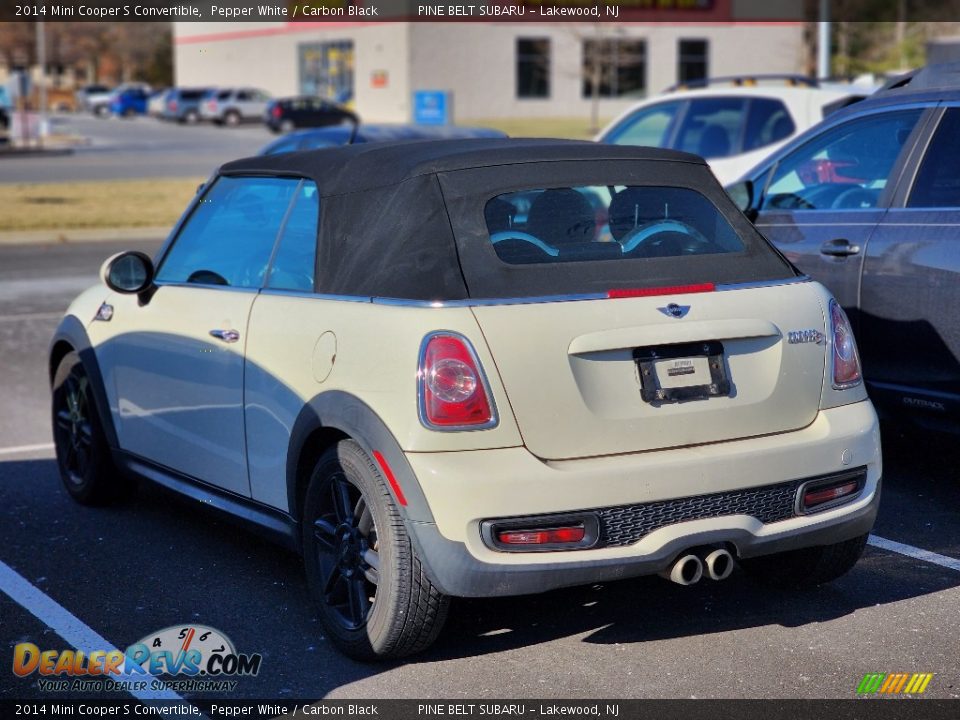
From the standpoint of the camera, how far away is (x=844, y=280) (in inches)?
248

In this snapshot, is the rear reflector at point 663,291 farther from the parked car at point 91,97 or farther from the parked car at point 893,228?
the parked car at point 91,97

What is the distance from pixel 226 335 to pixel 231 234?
595 mm

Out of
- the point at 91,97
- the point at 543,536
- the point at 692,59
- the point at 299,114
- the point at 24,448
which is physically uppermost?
the point at 692,59

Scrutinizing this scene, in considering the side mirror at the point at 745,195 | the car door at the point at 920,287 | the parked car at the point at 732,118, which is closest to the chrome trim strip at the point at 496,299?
the car door at the point at 920,287

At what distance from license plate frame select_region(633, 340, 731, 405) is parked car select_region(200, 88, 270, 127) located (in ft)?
200

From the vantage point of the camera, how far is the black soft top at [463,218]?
423 cm

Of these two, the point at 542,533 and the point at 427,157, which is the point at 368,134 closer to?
the point at 427,157

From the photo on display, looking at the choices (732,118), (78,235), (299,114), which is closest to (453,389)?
(732,118)

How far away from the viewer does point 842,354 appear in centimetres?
454

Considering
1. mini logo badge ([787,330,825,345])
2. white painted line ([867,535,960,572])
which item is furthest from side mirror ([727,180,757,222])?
mini logo badge ([787,330,825,345])

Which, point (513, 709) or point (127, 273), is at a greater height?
point (127, 273)

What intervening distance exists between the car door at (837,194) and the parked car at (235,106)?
58.3 m

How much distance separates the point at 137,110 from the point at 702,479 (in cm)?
7706

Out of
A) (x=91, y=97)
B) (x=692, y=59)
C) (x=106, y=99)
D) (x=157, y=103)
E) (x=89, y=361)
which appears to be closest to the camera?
(x=89, y=361)
